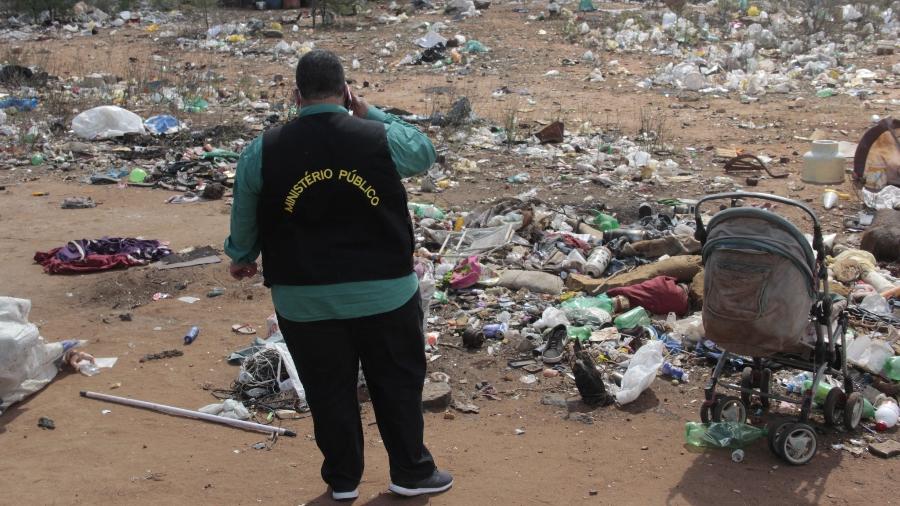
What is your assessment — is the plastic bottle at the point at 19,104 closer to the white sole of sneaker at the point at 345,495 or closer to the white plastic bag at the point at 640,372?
the white plastic bag at the point at 640,372

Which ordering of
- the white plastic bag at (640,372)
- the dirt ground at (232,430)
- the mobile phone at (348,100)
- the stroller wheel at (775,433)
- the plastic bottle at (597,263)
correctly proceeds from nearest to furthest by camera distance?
the mobile phone at (348,100) → the dirt ground at (232,430) → the stroller wheel at (775,433) → the white plastic bag at (640,372) → the plastic bottle at (597,263)

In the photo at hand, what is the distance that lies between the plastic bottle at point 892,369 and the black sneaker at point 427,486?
7.87 ft

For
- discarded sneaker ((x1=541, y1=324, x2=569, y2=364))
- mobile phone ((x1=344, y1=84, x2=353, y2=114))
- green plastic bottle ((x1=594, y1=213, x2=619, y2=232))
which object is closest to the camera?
mobile phone ((x1=344, y1=84, x2=353, y2=114))

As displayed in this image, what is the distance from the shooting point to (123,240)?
724 cm

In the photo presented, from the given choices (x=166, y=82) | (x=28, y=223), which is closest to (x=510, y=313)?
(x=28, y=223)

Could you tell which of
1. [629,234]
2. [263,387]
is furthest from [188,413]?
[629,234]

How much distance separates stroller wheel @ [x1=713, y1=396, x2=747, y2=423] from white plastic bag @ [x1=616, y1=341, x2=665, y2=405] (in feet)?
1.57

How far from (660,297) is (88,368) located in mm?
3284

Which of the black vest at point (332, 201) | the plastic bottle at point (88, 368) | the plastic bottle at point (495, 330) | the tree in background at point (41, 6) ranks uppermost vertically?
the black vest at point (332, 201)

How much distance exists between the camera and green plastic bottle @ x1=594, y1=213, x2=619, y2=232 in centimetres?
746

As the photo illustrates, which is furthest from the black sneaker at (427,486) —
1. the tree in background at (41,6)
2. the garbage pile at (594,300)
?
the tree in background at (41,6)

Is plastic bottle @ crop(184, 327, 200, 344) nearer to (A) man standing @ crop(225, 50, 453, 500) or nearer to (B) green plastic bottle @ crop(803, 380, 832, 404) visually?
(A) man standing @ crop(225, 50, 453, 500)

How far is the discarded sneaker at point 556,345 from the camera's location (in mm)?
5035

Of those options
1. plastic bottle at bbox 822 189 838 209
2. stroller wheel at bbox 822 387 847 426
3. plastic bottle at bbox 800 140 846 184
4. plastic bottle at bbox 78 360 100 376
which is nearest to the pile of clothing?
plastic bottle at bbox 78 360 100 376
